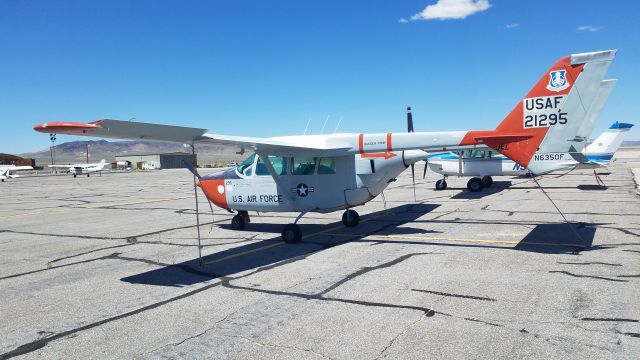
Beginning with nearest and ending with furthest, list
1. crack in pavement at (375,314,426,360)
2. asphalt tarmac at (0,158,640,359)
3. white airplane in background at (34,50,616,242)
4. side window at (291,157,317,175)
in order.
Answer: crack in pavement at (375,314,426,360), asphalt tarmac at (0,158,640,359), white airplane in background at (34,50,616,242), side window at (291,157,317,175)

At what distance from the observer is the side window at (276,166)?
37.7 ft

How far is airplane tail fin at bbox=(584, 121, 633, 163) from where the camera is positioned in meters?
25.0

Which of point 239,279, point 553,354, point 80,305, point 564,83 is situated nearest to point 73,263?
point 80,305

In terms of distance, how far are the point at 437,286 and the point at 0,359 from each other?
558 cm

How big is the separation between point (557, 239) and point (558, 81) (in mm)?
3615

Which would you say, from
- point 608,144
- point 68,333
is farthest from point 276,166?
point 608,144

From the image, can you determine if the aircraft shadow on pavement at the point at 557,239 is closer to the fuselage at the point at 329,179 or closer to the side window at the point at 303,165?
the fuselage at the point at 329,179

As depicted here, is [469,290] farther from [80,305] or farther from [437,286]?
[80,305]

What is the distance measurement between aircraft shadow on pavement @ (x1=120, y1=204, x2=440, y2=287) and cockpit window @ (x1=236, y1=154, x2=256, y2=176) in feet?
6.16

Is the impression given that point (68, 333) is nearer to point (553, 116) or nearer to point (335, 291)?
point (335, 291)

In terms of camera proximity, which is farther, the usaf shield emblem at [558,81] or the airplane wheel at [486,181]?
the airplane wheel at [486,181]

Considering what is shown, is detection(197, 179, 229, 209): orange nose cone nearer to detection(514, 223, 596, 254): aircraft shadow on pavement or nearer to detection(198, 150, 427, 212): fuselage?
detection(198, 150, 427, 212): fuselage

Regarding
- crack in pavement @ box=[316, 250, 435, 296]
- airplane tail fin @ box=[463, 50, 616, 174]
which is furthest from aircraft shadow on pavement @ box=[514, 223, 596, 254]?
crack in pavement @ box=[316, 250, 435, 296]

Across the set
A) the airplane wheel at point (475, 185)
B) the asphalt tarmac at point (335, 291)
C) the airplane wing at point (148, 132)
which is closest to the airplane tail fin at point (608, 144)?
the airplane wheel at point (475, 185)
